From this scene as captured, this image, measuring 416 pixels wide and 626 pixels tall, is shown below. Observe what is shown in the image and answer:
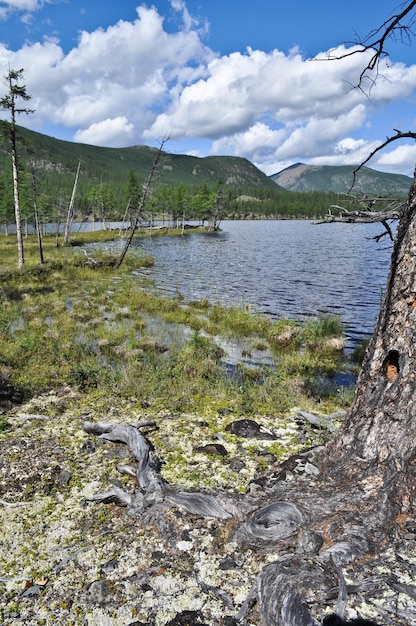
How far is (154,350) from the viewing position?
46.5 feet

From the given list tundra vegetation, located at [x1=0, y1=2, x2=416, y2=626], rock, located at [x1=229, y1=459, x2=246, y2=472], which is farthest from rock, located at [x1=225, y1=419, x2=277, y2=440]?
rock, located at [x1=229, y1=459, x2=246, y2=472]

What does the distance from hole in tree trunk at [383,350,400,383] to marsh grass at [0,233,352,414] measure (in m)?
4.88

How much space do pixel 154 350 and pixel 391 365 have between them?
10.6 metres

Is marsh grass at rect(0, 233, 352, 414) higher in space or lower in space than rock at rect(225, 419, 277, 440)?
lower

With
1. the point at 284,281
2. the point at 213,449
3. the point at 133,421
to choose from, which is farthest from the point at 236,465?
the point at 284,281

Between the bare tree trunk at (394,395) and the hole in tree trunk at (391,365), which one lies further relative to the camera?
the hole in tree trunk at (391,365)

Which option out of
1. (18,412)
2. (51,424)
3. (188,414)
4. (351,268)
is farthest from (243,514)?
(351,268)

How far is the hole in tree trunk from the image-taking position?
435 cm

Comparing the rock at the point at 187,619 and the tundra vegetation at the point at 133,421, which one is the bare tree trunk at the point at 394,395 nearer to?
the tundra vegetation at the point at 133,421

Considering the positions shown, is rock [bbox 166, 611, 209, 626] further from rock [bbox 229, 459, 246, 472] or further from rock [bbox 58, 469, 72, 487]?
rock [bbox 58, 469, 72, 487]

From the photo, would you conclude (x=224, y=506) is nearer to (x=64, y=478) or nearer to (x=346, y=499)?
(x=346, y=499)

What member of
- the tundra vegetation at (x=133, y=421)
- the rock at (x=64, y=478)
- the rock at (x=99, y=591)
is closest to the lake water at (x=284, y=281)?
the tundra vegetation at (x=133, y=421)

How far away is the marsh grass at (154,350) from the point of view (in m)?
9.89

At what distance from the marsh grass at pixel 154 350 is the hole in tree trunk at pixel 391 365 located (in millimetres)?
4885
